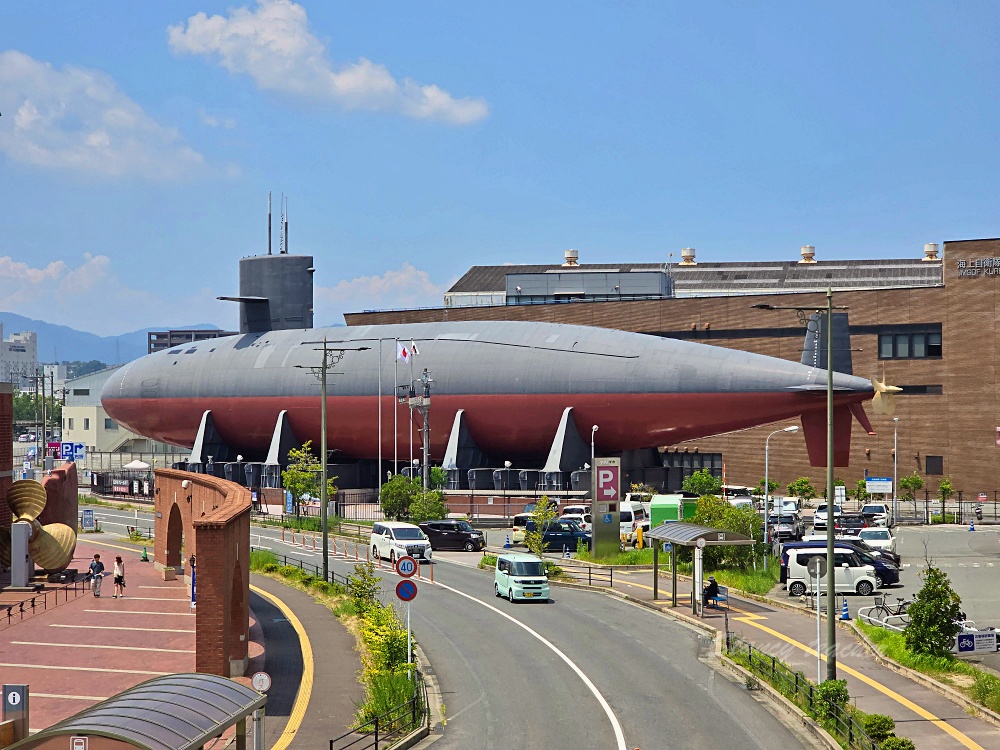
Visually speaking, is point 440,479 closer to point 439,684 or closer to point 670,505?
point 670,505

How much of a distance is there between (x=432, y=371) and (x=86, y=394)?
101 m

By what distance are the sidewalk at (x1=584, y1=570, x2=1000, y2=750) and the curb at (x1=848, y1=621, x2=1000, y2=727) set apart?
5.0 inches

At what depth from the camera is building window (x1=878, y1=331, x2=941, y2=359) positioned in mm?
82625

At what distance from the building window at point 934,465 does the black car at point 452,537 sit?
39.2 m

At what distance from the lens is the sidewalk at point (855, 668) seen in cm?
2294

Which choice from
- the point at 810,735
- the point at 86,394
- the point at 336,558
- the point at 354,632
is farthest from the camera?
the point at 86,394

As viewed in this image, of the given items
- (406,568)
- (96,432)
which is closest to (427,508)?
(406,568)

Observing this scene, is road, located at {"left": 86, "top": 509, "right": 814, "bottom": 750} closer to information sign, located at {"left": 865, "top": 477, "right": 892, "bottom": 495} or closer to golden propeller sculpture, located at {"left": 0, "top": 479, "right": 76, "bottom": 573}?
golden propeller sculpture, located at {"left": 0, "top": 479, "right": 76, "bottom": 573}

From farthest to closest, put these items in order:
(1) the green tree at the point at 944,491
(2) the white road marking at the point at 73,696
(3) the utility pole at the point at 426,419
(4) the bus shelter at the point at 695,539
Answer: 1. (1) the green tree at the point at 944,491
2. (3) the utility pole at the point at 426,419
3. (4) the bus shelter at the point at 695,539
4. (2) the white road marking at the point at 73,696

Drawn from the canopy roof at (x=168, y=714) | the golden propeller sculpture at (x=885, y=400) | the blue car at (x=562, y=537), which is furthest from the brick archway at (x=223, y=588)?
the golden propeller sculpture at (x=885, y=400)

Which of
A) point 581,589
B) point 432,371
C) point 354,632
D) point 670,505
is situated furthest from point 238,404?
point 354,632

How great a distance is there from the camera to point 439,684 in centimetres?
2844

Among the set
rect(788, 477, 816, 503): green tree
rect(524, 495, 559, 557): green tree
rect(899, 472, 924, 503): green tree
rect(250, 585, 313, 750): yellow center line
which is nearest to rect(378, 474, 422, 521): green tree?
rect(524, 495, 559, 557): green tree

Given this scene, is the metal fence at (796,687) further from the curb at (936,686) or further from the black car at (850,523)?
the black car at (850,523)
